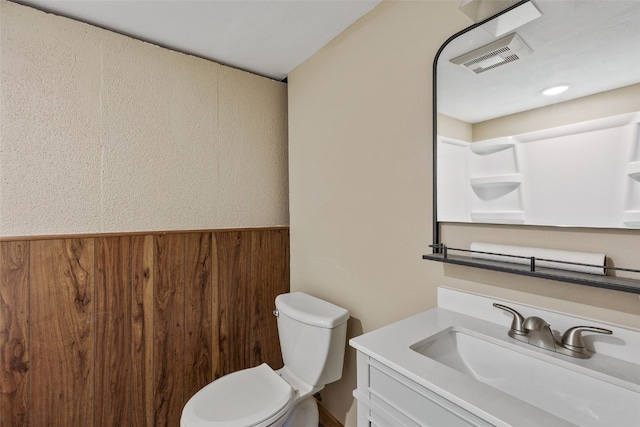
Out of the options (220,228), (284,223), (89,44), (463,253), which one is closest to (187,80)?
(89,44)

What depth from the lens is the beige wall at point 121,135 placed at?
1389 millimetres

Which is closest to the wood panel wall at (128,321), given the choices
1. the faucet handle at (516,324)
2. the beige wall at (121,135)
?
the beige wall at (121,135)

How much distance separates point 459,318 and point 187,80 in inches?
75.1

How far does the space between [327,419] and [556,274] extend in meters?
1.51

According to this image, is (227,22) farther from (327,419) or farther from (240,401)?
(327,419)

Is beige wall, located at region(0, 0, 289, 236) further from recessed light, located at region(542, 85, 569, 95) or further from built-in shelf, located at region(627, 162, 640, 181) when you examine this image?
built-in shelf, located at region(627, 162, 640, 181)

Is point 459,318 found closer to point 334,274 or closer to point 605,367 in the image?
point 605,367

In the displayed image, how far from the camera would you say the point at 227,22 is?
1545 millimetres

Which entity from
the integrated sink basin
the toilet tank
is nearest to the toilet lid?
the toilet tank

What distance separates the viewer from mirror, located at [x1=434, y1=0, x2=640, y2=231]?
0.80 m

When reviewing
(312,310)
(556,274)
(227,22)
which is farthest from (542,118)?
(227,22)

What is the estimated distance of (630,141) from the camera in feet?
2.57

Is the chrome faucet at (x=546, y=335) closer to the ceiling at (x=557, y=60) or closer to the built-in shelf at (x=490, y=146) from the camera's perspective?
the built-in shelf at (x=490, y=146)

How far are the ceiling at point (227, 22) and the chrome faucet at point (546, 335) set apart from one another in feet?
4.81
